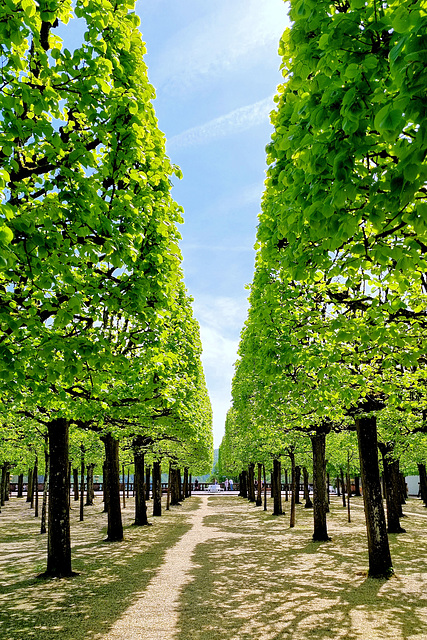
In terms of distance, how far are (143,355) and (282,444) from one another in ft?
56.3

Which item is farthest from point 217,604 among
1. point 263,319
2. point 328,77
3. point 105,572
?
point 328,77

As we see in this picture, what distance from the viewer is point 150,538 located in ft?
71.8

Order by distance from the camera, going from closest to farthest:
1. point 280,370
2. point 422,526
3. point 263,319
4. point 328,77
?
1. point 328,77
2. point 280,370
3. point 263,319
4. point 422,526

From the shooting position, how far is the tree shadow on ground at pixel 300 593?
28.9 feet

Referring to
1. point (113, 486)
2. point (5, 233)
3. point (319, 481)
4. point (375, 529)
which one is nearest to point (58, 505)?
point (113, 486)

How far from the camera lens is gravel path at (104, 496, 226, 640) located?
28.0 feet

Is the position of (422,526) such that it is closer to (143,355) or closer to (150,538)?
(150,538)

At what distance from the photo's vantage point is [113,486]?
19125 millimetres

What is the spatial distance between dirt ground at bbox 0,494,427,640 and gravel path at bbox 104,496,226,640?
0.02m

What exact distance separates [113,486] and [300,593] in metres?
9.82

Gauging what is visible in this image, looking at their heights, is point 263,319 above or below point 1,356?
above

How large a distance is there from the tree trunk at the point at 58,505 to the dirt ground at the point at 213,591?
608mm

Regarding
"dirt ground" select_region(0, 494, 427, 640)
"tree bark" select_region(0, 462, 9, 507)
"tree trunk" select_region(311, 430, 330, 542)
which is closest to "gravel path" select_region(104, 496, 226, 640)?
"dirt ground" select_region(0, 494, 427, 640)

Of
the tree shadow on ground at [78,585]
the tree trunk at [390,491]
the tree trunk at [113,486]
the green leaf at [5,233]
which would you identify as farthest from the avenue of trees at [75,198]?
the tree trunk at [390,491]
